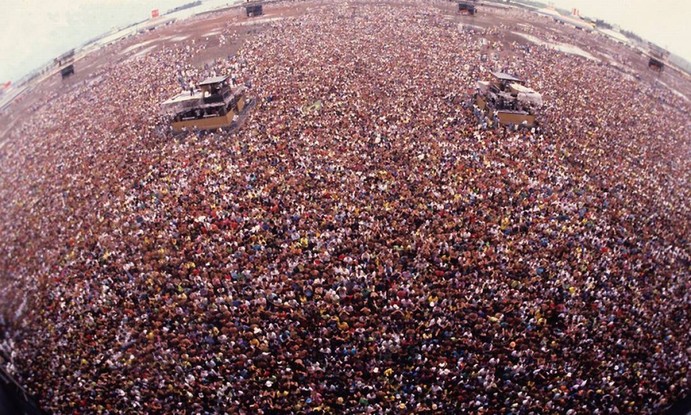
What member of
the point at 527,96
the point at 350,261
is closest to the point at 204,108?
the point at 350,261

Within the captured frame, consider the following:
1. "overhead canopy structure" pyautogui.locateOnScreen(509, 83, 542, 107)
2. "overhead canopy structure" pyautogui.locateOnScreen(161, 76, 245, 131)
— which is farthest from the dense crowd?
"overhead canopy structure" pyautogui.locateOnScreen(509, 83, 542, 107)

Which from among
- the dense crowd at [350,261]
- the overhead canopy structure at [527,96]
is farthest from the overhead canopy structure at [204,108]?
the overhead canopy structure at [527,96]

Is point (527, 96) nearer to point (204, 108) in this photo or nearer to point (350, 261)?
point (350, 261)

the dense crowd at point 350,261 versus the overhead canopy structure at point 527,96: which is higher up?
the overhead canopy structure at point 527,96

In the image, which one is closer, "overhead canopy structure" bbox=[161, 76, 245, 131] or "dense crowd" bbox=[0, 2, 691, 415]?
"dense crowd" bbox=[0, 2, 691, 415]

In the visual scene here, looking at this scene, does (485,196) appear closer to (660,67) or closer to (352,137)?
(352,137)

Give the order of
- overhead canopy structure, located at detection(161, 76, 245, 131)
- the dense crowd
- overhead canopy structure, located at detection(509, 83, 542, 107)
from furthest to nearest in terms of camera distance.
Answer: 1. overhead canopy structure, located at detection(509, 83, 542, 107)
2. overhead canopy structure, located at detection(161, 76, 245, 131)
3. the dense crowd

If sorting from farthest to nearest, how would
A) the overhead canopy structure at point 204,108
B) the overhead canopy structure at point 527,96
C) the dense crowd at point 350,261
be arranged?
the overhead canopy structure at point 527,96 < the overhead canopy structure at point 204,108 < the dense crowd at point 350,261

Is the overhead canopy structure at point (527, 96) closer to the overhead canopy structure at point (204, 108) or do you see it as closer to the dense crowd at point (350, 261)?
the dense crowd at point (350, 261)

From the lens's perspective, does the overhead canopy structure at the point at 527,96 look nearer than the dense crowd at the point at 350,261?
No

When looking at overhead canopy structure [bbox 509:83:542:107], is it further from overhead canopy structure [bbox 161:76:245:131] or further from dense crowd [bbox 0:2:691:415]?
overhead canopy structure [bbox 161:76:245:131]
